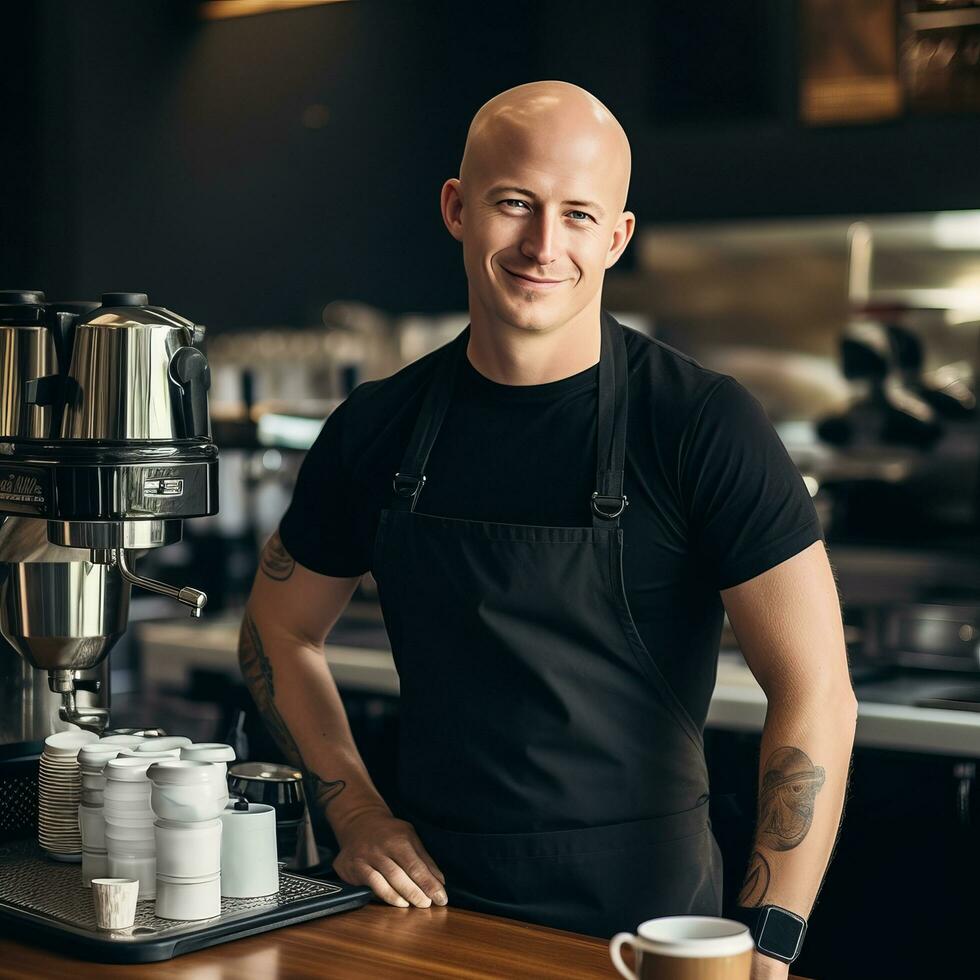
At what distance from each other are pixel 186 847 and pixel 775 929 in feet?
1.90

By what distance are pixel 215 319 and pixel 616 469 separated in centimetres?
346

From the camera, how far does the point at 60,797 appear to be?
5.42 feet

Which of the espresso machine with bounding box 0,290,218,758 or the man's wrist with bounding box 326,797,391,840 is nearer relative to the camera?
the espresso machine with bounding box 0,290,218,758

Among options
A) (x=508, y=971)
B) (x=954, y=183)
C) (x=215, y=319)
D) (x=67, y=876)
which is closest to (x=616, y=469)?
(x=508, y=971)

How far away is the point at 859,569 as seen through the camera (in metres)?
4.18

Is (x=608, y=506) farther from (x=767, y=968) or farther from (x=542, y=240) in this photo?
(x=767, y=968)

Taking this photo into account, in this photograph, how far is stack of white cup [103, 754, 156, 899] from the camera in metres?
1.49

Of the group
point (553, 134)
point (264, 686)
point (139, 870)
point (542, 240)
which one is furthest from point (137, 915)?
point (553, 134)

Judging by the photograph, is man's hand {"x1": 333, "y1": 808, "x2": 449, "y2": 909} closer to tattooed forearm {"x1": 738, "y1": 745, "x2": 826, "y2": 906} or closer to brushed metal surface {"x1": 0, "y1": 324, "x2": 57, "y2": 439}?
tattooed forearm {"x1": 738, "y1": 745, "x2": 826, "y2": 906}

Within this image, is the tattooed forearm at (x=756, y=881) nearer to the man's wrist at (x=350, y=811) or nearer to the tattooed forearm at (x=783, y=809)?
the tattooed forearm at (x=783, y=809)

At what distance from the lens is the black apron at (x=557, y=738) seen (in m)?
1.66

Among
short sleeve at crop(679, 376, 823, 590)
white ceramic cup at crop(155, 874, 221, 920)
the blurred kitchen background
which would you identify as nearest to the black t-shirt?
short sleeve at crop(679, 376, 823, 590)

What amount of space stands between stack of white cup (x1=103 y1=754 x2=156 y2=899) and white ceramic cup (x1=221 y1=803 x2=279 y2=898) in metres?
0.07

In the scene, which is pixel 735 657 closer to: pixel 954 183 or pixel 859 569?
pixel 859 569
